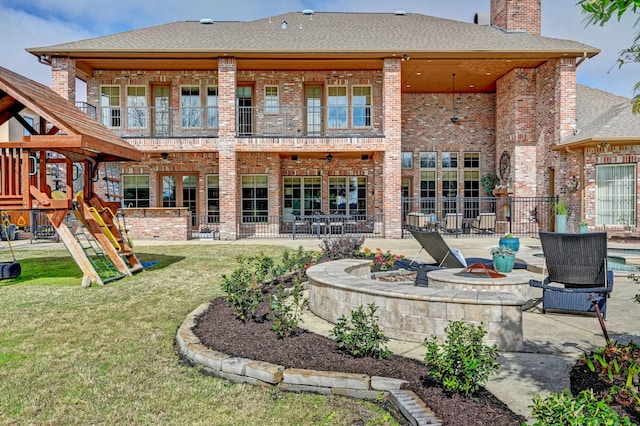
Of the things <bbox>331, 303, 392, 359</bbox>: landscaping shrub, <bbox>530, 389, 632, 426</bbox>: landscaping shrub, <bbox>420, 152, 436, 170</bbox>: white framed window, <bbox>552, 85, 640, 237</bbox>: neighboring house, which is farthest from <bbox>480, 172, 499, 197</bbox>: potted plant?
<bbox>530, 389, 632, 426</bbox>: landscaping shrub

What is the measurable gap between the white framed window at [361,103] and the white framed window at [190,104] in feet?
21.9

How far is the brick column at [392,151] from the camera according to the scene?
1758cm

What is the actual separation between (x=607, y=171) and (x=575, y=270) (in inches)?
486

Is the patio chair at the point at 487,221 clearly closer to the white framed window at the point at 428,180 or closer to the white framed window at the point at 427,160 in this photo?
the white framed window at the point at 428,180

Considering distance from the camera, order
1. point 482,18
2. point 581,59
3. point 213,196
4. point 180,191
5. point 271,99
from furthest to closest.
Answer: point 482,18 → point 180,191 → point 213,196 → point 271,99 → point 581,59

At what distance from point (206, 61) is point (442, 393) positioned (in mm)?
17134

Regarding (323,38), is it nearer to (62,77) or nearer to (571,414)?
(62,77)

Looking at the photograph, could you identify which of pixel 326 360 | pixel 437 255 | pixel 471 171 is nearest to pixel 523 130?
pixel 471 171

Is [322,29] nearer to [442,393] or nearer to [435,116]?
[435,116]

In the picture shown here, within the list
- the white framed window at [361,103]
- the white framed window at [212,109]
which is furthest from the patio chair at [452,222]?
the white framed window at [212,109]

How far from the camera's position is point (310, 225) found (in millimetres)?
19984

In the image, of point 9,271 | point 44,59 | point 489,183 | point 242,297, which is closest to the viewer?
point 242,297

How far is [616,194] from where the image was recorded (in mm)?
16000

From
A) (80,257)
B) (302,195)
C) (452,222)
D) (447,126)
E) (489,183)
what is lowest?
(80,257)
